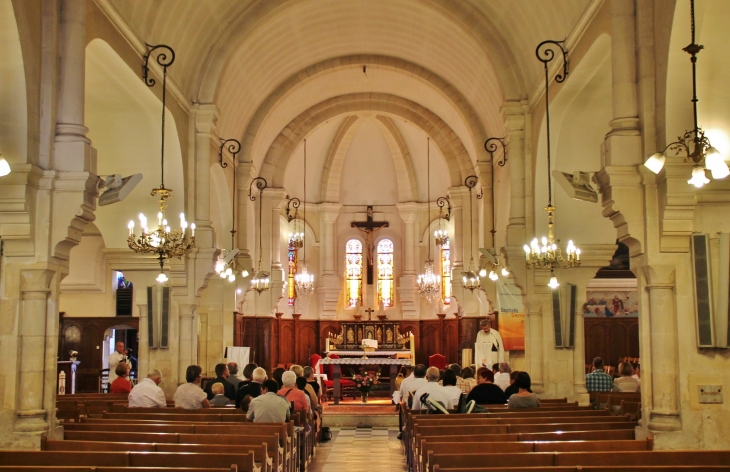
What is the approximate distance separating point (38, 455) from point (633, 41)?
7601 mm

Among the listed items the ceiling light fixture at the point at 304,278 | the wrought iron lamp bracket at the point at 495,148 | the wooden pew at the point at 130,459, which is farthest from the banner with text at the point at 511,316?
the wooden pew at the point at 130,459

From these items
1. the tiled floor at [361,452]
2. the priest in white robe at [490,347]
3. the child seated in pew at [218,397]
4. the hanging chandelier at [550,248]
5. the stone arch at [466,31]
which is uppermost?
the stone arch at [466,31]

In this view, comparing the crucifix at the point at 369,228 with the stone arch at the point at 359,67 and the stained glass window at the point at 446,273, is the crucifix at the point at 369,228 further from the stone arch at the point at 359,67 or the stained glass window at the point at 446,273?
the stone arch at the point at 359,67

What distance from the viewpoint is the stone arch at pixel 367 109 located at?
78.2 feet

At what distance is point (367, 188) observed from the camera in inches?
1198

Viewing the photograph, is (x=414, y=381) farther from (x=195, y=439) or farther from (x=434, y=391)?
(x=195, y=439)

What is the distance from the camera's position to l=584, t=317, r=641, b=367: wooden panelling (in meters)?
23.5

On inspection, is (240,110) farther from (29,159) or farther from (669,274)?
(669,274)

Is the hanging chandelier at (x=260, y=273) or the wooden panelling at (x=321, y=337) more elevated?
the hanging chandelier at (x=260, y=273)

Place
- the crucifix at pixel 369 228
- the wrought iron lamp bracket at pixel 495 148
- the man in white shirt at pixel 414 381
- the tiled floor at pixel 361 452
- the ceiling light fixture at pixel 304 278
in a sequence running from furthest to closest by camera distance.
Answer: the crucifix at pixel 369 228, the ceiling light fixture at pixel 304 278, the wrought iron lamp bracket at pixel 495 148, the man in white shirt at pixel 414 381, the tiled floor at pixel 361 452

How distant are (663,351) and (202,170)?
30.4ft

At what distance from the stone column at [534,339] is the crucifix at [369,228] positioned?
48.8 feet

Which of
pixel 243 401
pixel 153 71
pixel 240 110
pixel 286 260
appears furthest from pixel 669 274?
pixel 286 260

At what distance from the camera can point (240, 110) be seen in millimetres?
19344
